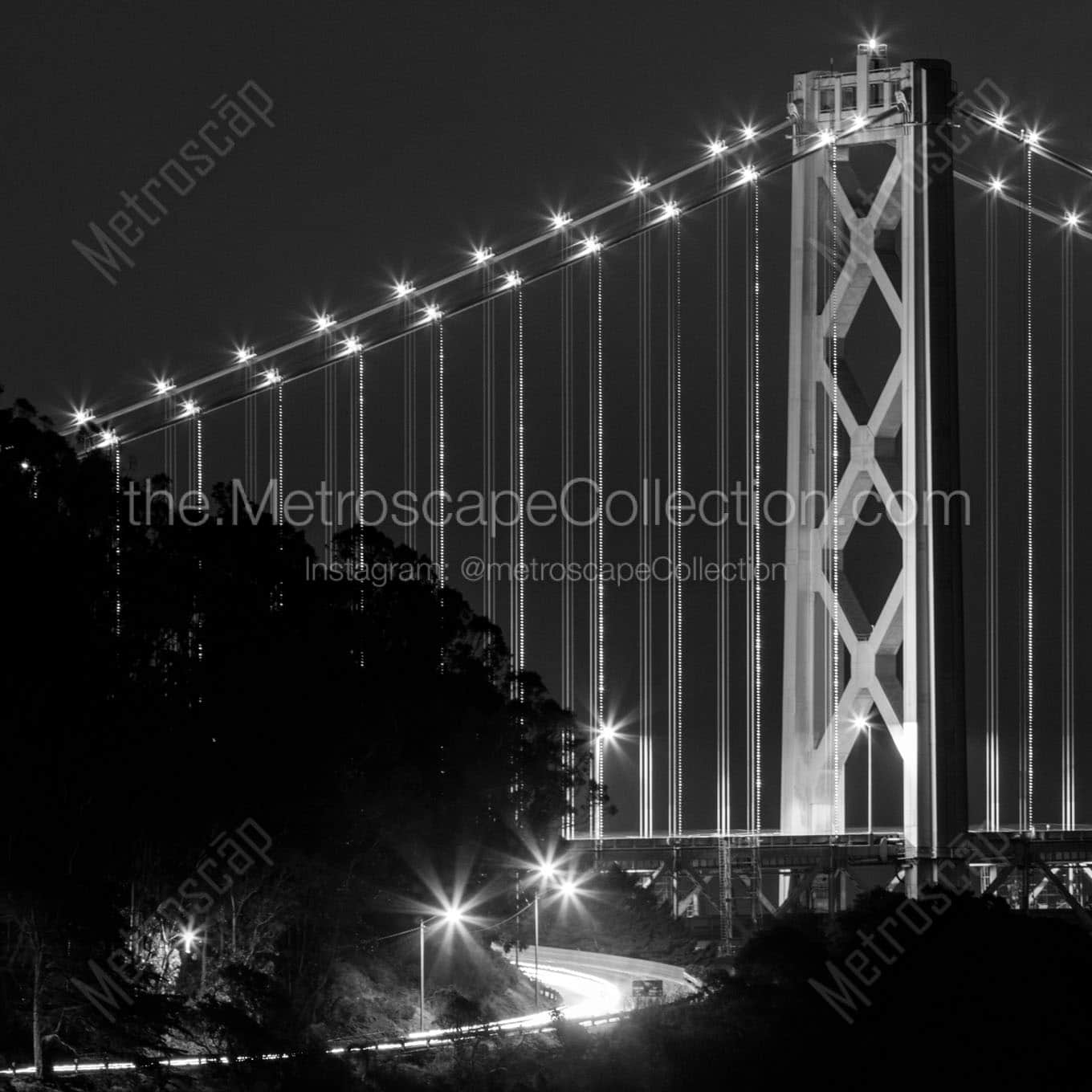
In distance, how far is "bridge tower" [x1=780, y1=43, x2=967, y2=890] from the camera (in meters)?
27.8

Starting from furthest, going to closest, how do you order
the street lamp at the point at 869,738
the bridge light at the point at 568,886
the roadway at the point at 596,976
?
the bridge light at the point at 568,886
the street lamp at the point at 869,738
the roadway at the point at 596,976

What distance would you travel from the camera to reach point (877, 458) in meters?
30.1

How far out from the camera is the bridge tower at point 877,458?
2775 centimetres

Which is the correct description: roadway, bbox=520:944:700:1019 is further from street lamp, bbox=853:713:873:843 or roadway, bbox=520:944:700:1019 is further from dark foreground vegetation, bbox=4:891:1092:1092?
street lamp, bbox=853:713:873:843

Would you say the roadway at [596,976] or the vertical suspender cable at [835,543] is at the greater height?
the vertical suspender cable at [835,543]

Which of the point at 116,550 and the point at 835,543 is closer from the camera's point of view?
the point at 116,550

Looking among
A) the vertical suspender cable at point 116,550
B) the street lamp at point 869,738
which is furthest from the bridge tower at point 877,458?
the vertical suspender cable at point 116,550

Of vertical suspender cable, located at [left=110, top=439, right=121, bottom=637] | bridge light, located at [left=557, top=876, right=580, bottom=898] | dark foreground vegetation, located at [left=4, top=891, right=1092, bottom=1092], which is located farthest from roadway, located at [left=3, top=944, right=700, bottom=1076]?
vertical suspender cable, located at [left=110, top=439, right=121, bottom=637]

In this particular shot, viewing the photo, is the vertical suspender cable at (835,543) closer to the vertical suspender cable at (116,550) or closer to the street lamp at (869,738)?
the street lamp at (869,738)

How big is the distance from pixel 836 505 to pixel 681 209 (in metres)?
5.09

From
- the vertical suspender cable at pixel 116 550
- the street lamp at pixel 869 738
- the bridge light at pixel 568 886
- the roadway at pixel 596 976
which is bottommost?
the roadway at pixel 596 976

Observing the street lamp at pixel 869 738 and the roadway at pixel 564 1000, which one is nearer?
the roadway at pixel 564 1000

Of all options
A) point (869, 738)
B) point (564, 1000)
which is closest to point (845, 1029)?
point (564, 1000)

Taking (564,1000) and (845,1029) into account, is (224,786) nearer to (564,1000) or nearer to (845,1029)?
(564,1000)
